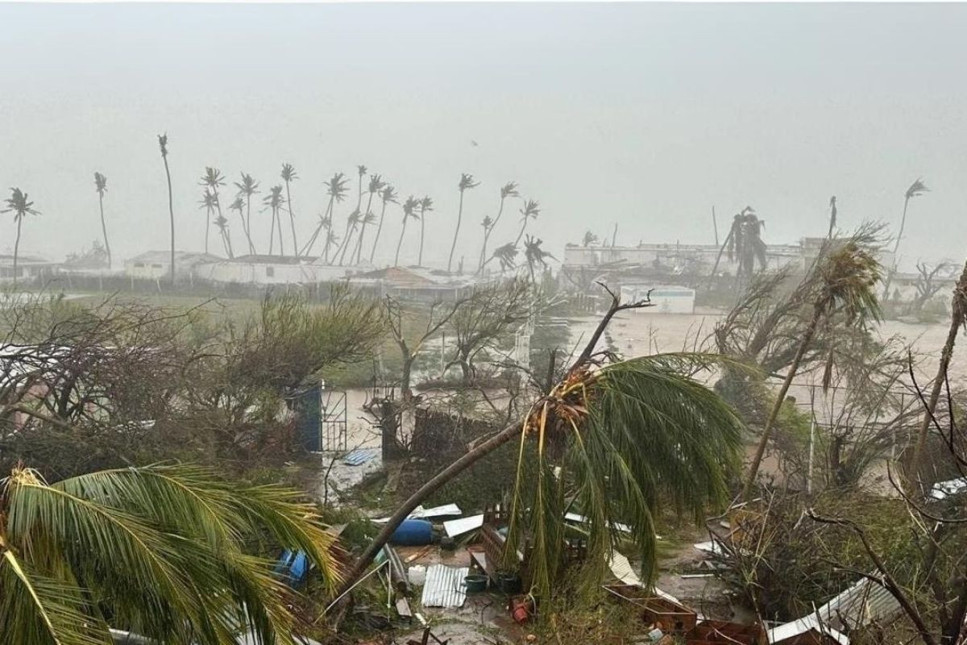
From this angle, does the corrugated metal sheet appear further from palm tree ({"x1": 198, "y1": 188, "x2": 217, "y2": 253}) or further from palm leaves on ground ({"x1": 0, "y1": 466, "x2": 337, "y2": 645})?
palm tree ({"x1": 198, "y1": 188, "x2": 217, "y2": 253})

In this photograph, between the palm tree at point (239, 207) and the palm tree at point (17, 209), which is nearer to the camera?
the palm tree at point (17, 209)

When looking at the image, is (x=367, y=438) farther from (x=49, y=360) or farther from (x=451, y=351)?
(x=49, y=360)

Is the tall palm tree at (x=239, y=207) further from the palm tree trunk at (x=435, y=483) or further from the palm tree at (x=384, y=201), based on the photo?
the palm tree trunk at (x=435, y=483)

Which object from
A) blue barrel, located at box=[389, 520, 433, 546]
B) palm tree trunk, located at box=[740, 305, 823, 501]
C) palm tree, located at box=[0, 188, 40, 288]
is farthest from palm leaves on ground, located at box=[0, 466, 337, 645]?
palm tree, located at box=[0, 188, 40, 288]

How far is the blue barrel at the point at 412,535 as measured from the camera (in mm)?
11062

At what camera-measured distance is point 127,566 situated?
3131 mm

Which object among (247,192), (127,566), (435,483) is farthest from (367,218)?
(127,566)

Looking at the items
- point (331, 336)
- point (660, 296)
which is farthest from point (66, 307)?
point (660, 296)

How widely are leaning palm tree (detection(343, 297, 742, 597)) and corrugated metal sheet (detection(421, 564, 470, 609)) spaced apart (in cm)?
383

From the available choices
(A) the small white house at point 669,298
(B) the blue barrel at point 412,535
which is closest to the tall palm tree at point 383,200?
(A) the small white house at point 669,298

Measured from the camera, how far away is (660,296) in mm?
31344

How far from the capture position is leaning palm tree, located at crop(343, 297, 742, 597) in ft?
17.5

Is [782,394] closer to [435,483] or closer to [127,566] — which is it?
[435,483]

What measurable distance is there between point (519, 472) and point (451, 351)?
52.2 ft
